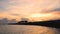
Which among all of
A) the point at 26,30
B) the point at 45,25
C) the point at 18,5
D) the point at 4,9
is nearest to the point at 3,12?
the point at 4,9

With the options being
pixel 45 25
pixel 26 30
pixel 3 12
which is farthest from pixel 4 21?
pixel 45 25

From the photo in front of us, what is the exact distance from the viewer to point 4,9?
2.77ft

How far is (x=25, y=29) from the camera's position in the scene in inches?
34.1

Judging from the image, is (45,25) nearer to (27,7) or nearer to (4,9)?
(27,7)

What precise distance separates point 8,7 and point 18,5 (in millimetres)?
82

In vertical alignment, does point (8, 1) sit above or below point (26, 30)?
above

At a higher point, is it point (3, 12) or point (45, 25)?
point (3, 12)

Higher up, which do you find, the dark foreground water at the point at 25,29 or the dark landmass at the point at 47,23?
the dark landmass at the point at 47,23

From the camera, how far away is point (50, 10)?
2.73 ft

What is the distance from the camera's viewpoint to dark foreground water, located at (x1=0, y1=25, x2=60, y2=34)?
2.81 feet

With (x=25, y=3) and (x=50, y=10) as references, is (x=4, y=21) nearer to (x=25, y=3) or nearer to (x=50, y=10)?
(x=25, y=3)

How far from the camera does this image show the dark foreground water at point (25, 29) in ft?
2.81

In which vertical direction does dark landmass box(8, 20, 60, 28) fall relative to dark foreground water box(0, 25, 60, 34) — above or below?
above

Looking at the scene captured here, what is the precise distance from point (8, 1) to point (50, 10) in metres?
0.35
